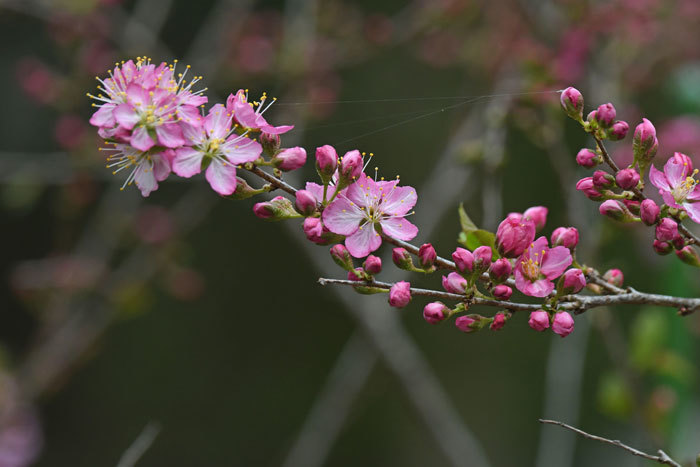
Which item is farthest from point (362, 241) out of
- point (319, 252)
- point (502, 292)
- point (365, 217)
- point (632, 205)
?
point (319, 252)

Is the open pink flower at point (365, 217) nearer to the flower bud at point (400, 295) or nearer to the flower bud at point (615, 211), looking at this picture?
the flower bud at point (400, 295)

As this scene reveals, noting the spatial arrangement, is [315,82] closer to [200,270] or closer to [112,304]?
[112,304]

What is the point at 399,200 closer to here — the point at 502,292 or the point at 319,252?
the point at 502,292

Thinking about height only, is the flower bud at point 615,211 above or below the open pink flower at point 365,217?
above

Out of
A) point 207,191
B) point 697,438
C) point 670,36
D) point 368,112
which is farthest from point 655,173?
point 368,112

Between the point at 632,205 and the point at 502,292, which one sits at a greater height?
the point at 632,205

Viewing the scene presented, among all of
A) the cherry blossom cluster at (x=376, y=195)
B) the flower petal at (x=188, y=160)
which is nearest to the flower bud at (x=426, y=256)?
the cherry blossom cluster at (x=376, y=195)
